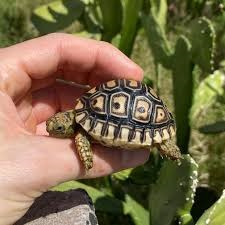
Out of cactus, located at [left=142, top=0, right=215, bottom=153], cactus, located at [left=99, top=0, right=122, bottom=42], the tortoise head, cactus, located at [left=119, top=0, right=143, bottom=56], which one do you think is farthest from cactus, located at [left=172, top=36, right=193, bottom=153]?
the tortoise head

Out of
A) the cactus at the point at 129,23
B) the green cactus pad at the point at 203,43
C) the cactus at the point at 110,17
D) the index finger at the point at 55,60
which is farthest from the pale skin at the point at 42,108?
the cactus at the point at 110,17

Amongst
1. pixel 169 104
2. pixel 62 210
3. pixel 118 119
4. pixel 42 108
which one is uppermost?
pixel 118 119

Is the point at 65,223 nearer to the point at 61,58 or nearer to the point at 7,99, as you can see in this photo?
the point at 7,99

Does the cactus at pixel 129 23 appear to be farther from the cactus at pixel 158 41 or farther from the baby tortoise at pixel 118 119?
the baby tortoise at pixel 118 119

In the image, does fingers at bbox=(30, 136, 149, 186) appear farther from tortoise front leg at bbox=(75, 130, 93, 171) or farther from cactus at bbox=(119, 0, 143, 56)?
cactus at bbox=(119, 0, 143, 56)

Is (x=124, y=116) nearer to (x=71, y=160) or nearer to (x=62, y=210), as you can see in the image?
(x=71, y=160)

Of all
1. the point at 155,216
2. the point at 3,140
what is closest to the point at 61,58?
the point at 3,140

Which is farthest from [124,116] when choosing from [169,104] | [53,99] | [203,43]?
[169,104]
